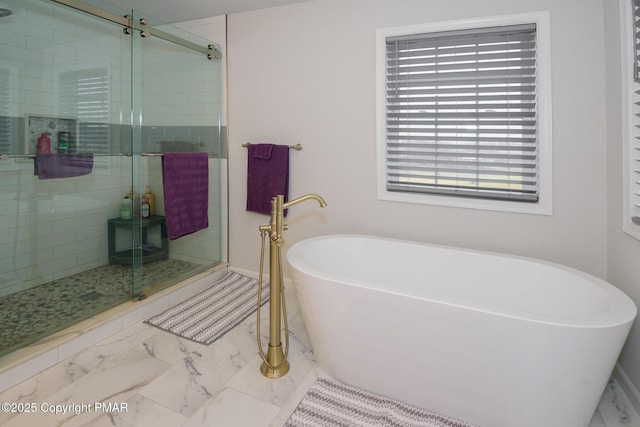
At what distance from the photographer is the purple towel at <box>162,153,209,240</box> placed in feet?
8.50

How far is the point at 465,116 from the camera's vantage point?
2.25m

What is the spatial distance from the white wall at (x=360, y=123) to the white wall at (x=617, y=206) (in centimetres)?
7

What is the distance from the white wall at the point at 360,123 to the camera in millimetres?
1971

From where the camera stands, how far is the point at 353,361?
1661mm

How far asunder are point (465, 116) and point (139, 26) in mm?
2219

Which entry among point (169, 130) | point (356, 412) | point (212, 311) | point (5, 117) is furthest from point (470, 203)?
point (5, 117)

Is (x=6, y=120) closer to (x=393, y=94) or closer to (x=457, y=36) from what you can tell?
(x=393, y=94)

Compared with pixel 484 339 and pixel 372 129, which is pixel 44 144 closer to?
pixel 372 129

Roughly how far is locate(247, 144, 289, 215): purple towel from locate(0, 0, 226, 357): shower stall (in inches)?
16.0

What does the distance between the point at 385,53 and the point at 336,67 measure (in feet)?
1.16

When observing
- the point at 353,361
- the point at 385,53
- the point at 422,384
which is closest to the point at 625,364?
the point at 422,384

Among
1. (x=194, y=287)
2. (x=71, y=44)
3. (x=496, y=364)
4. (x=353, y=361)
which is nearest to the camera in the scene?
(x=496, y=364)

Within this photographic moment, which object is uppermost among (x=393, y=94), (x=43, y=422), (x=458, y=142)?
(x=393, y=94)

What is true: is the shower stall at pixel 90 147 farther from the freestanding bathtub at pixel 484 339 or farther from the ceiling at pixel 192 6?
the freestanding bathtub at pixel 484 339
